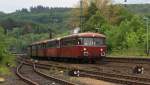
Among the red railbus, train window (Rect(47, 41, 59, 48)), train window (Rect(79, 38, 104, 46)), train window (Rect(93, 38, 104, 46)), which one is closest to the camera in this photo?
the red railbus

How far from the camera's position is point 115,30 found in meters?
71.4

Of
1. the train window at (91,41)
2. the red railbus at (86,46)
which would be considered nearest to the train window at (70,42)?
the red railbus at (86,46)

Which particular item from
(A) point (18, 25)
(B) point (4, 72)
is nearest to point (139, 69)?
(B) point (4, 72)

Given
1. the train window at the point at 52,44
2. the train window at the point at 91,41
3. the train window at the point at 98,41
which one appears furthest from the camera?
Answer: the train window at the point at 52,44

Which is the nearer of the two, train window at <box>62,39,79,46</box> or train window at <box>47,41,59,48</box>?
train window at <box>62,39,79,46</box>

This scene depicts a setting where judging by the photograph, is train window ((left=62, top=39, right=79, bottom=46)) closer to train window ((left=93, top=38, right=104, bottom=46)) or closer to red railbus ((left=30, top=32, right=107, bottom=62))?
red railbus ((left=30, top=32, right=107, bottom=62))

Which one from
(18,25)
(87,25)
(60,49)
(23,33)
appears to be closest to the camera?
(60,49)

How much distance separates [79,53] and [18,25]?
89.6 m

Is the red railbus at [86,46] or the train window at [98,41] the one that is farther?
the train window at [98,41]

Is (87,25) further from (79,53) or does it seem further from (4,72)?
(4,72)

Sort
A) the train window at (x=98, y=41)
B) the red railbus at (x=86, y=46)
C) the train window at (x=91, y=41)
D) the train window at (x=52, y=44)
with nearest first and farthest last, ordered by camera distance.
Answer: the red railbus at (x=86, y=46), the train window at (x=91, y=41), the train window at (x=98, y=41), the train window at (x=52, y=44)

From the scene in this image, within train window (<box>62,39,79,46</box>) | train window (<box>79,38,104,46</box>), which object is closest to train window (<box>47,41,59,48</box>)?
train window (<box>62,39,79,46</box>)

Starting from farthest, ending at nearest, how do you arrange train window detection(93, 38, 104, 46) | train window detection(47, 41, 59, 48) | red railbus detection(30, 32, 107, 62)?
A: 1. train window detection(47, 41, 59, 48)
2. train window detection(93, 38, 104, 46)
3. red railbus detection(30, 32, 107, 62)

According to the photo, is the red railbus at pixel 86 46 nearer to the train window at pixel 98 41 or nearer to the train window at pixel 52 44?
the train window at pixel 98 41
